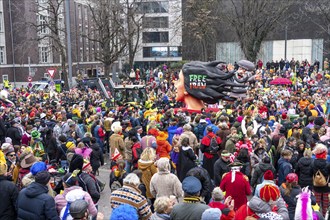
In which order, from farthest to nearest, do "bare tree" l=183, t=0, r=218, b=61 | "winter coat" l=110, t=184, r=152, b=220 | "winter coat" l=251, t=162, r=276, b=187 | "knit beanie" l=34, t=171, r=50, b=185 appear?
1. "bare tree" l=183, t=0, r=218, b=61
2. "winter coat" l=251, t=162, r=276, b=187
3. "winter coat" l=110, t=184, r=152, b=220
4. "knit beanie" l=34, t=171, r=50, b=185

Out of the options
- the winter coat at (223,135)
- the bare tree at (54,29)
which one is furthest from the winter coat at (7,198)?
the bare tree at (54,29)

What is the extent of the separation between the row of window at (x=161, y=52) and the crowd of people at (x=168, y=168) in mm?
50390

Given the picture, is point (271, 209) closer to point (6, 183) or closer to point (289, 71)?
point (6, 183)

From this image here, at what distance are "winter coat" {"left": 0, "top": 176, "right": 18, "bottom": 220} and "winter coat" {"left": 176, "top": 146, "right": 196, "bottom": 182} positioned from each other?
4038mm

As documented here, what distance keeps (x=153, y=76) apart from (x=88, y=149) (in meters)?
28.1

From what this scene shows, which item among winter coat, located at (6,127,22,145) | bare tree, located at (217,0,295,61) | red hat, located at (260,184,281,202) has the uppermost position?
bare tree, located at (217,0,295,61)

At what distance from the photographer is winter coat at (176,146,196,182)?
29.6ft

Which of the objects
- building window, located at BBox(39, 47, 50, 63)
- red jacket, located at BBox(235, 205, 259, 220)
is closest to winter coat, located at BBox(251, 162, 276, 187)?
red jacket, located at BBox(235, 205, 259, 220)

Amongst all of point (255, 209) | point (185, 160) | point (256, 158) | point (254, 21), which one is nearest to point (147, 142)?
point (185, 160)

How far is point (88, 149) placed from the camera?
9289 millimetres

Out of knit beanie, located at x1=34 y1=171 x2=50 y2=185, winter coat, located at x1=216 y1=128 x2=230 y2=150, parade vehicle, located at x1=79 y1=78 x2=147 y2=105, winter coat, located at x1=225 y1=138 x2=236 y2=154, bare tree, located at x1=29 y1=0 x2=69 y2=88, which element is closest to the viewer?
knit beanie, located at x1=34 y1=171 x2=50 y2=185

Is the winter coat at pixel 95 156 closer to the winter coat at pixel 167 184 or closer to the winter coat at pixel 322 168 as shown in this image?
the winter coat at pixel 167 184

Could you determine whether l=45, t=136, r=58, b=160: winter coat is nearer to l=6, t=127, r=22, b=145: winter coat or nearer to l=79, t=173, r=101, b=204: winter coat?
l=6, t=127, r=22, b=145: winter coat

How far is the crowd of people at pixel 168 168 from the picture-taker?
207 inches
